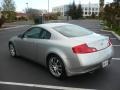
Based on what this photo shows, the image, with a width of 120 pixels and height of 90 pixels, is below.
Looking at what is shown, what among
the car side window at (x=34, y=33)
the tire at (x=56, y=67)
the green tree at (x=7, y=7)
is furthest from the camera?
the green tree at (x=7, y=7)

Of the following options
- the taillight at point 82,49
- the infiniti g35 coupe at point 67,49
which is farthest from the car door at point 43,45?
the taillight at point 82,49

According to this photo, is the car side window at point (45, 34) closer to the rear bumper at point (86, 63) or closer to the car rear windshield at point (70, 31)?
the car rear windshield at point (70, 31)

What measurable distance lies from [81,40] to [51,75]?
4.63 ft

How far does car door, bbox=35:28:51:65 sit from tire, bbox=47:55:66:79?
0.97 ft

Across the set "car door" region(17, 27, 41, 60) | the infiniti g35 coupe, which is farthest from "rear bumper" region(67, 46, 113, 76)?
"car door" region(17, 27, 41, 60)

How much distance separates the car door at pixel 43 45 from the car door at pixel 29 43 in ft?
0.64

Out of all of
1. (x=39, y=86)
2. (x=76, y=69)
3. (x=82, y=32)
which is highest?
(x=82, y=32)

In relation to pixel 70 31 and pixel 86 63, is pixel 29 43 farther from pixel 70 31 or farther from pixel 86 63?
pixel 86 63

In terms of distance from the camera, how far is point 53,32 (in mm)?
6629

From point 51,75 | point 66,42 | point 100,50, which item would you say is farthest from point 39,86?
point 100,50

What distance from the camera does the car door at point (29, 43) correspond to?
7.26 meters

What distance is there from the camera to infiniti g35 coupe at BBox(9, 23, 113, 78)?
578 cm

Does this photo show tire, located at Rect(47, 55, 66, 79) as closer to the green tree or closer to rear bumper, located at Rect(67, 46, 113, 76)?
rear bumper, located at Rect(67, 46, 113, 76)

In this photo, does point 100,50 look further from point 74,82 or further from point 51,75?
point 51,75
